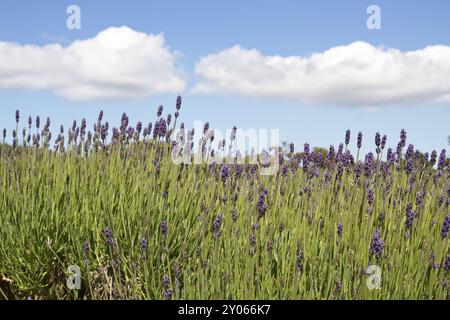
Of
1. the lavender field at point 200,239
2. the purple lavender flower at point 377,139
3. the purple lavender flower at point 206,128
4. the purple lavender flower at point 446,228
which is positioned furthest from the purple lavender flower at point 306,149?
the purple lavender flower at point 446,228

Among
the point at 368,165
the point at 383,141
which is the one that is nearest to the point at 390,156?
the point at 383,141

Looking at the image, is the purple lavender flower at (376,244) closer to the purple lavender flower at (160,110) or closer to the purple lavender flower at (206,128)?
the purple lavender flower at (160,110)

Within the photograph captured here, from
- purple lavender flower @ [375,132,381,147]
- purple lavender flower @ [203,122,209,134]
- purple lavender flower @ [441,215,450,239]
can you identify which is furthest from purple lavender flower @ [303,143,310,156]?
purple lavender flower @ [441,215,450,239]

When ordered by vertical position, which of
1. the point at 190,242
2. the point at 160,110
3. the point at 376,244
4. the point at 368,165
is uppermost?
the point at 160,110

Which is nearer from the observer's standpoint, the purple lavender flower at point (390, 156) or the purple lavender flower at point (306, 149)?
the purple lavender flower at point (306, 149)

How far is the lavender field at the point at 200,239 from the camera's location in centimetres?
302

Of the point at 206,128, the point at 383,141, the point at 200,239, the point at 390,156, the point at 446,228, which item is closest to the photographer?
the point at 446,228

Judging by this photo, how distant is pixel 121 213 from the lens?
3.73m

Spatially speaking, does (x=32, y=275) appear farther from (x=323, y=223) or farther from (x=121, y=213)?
(x=323, y=223)

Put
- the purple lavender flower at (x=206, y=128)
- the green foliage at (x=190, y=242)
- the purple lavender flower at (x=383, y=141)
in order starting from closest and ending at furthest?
the green foliage at (x=190, y=242)
the purple lavender flower at (x=383, y=141)
the purple lavender flower at (x=206, y=128)

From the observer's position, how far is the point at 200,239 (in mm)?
3707

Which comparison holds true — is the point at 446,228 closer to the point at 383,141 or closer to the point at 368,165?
the point at 368,165
